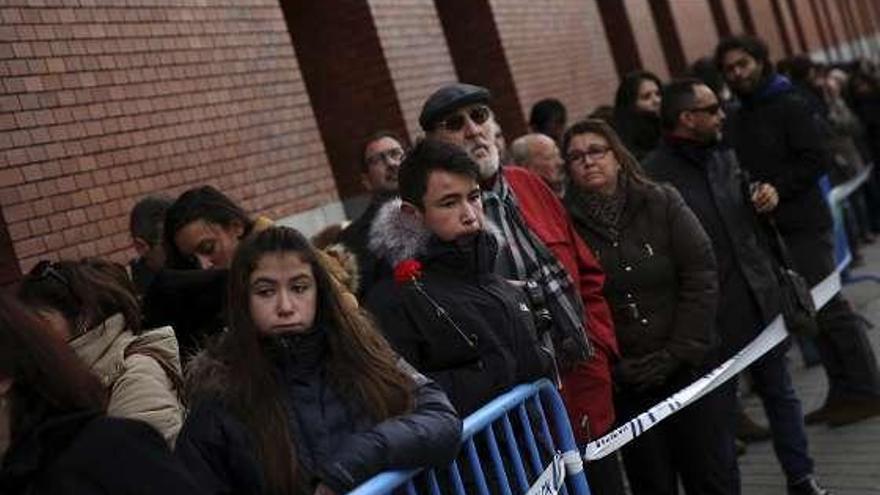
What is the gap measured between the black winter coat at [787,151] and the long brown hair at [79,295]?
358 centimetres

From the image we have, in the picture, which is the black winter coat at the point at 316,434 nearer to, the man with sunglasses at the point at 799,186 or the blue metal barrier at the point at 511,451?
the blue metal barrier at the point at 511,451

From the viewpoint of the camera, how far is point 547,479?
3002 millimetres

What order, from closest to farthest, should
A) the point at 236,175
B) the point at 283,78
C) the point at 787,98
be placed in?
the point at 787,98 < the point at 236,175 < the point at 283,78

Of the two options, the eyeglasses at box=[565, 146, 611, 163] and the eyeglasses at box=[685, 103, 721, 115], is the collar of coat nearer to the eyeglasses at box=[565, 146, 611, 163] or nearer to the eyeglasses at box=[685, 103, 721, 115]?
the eyeglasses at box=[565, 146, 611, 163]

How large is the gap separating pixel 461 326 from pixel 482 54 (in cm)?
783

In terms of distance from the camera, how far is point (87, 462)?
77.0 inches

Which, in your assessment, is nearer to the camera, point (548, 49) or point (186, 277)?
point (186, 277)

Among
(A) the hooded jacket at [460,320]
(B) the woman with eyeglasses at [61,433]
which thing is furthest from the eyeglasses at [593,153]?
(B) the woman with eyeglasses at [61,433]

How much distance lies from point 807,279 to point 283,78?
12.2 ft

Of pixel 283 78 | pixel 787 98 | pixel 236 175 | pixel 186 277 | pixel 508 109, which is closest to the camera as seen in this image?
pixel 186 277

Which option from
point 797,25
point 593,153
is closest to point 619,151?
point 593,153

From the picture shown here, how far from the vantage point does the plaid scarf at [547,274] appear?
3270 millimetres

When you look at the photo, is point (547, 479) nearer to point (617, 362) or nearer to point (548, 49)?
point (617, 362)

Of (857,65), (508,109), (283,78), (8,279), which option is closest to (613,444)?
(8,279)
